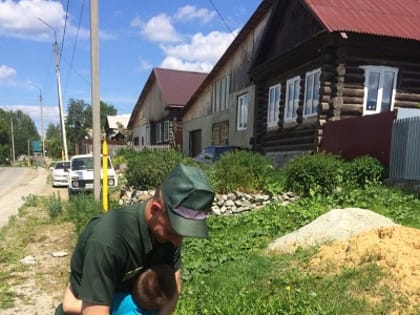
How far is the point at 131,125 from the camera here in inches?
2040

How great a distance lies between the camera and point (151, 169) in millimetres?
11680

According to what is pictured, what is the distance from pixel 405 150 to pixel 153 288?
9352 millimetres

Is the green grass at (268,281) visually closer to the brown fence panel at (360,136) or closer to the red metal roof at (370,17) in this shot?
the brown fence panel at (360,136)

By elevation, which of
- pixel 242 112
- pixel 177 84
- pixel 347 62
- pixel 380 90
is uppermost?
pixel 177 84

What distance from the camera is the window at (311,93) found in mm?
14172

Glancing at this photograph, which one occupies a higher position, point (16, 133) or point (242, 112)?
point (242, 112)

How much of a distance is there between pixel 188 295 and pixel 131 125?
1896 inches

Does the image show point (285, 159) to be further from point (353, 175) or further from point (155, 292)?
point (155, 292)

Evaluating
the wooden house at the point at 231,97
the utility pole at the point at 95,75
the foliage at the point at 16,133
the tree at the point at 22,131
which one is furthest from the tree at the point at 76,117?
the utility pole at the point at 95,75

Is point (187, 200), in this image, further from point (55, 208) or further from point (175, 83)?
point (175, 83)

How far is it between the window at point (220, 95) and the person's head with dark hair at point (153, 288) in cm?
2241

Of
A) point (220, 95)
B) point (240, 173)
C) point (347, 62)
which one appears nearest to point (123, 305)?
point (240, 173)

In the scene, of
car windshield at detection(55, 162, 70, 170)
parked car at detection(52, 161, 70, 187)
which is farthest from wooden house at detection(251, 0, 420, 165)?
car windshield at detection(55, 162, 70, 170)

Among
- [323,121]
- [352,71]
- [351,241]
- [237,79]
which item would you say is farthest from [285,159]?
[351,241]
